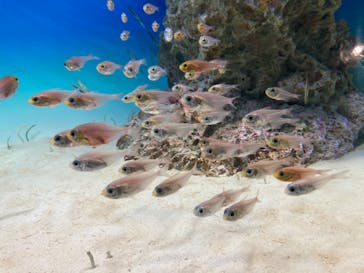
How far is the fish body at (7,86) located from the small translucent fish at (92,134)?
1.21m

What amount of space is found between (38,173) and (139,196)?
2526mm

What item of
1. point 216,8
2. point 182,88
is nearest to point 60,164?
point 182,88

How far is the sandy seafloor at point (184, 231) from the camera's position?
109 inches

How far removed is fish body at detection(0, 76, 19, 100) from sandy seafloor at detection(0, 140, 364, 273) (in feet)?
5.49

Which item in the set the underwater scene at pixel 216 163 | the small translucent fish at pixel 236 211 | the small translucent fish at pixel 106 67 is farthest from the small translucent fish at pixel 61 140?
the small translucent fish at pixel 106 67

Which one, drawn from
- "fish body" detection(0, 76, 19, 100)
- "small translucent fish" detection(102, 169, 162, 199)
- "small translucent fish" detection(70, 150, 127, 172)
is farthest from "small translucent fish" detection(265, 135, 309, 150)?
"fish body" detection(0, 76, 19, 100)

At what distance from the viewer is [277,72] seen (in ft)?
18.8

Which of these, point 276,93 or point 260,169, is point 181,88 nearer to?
point 276,93

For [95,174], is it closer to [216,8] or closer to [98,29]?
[216,8]

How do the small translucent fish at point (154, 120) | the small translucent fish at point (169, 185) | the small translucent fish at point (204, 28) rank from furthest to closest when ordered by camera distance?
1. the small translucent fish at point (204, 28)
2. the small translucent fish at point (154, 120)
3. the small translucent fish at point (169, 185)

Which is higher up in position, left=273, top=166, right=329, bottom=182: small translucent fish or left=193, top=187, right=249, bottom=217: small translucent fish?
left=273, top=166, right=329, bottom=182: small translucent fish

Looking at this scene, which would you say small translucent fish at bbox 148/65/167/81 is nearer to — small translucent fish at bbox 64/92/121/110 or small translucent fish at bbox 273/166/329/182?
small translucent fish at bbox 64/92/121/110

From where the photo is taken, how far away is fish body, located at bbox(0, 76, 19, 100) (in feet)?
11.4

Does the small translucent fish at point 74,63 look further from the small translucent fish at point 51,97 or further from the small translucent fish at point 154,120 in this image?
the small translucent fish at point 154,120
